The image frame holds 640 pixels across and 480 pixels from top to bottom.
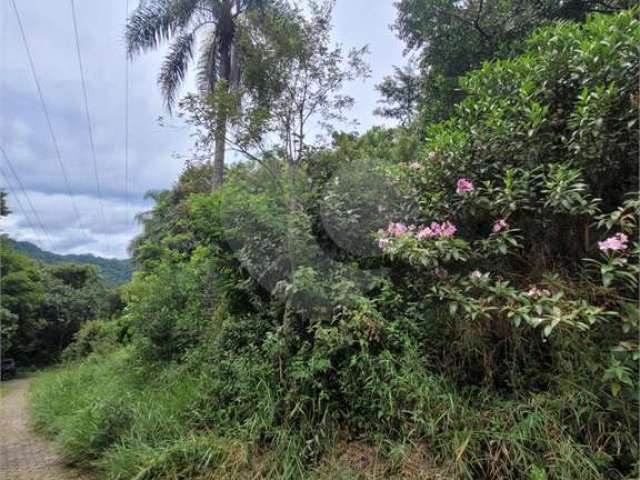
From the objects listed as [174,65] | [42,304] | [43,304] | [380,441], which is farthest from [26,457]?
[43,304]

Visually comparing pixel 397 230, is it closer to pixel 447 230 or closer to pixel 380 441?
pixel 447 230

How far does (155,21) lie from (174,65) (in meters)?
0.93

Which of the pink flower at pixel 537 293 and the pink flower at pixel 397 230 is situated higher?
the pink flower at pixel 397 230

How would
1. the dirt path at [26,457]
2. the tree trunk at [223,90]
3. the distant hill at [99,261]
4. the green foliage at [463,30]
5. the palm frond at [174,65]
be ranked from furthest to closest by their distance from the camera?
the distant hill at [99,261]
the palm frond at [174,65]
the green foliage at [463,30]
the tree trunk at [223,90]
the dirt path at [26,457]

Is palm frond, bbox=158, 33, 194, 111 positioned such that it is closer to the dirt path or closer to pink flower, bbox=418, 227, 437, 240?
the dirt path

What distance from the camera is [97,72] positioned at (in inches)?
290

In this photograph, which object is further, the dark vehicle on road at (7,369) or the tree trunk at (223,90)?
the dark vehicle on road at (7,369)

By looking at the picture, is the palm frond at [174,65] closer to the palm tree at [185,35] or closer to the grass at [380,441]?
the palm tree at [185,35]

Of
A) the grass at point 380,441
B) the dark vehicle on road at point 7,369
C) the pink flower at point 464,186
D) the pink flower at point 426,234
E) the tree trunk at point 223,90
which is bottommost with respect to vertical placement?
the dark vehicle on road at point 7,369

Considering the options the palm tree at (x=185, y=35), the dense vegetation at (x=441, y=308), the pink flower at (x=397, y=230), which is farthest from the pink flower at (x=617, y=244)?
the palm tree at (x=185, y=35)

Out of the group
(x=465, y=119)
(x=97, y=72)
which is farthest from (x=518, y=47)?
(x=97, y=72)

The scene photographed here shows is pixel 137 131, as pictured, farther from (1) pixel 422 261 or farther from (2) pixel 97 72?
(1) pixel 422 261

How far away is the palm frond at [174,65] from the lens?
26.8 feet

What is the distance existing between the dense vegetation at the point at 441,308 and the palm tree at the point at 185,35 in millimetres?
5114
